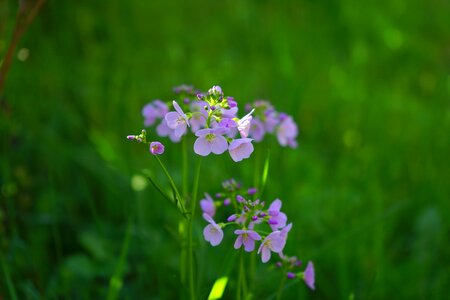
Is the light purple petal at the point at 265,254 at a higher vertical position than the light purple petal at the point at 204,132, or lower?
lower

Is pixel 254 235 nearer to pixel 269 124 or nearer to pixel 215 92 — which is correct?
pixel 215 92

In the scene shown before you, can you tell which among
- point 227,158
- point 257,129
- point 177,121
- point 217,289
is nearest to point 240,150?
point 177,121

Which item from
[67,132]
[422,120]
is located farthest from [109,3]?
[422,120]

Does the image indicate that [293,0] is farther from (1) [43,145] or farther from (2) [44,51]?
Answer: (1) [43,145]

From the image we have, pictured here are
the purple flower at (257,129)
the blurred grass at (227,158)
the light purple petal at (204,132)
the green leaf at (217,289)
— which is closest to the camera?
the light purple petal at (204,132)

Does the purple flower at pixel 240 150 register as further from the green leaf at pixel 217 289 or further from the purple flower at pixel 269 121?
the purple flower at pixel 269 121

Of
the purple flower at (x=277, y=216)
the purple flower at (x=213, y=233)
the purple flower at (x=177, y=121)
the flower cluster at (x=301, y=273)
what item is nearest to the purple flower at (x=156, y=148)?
the purple flower at (x=177, y=121)
